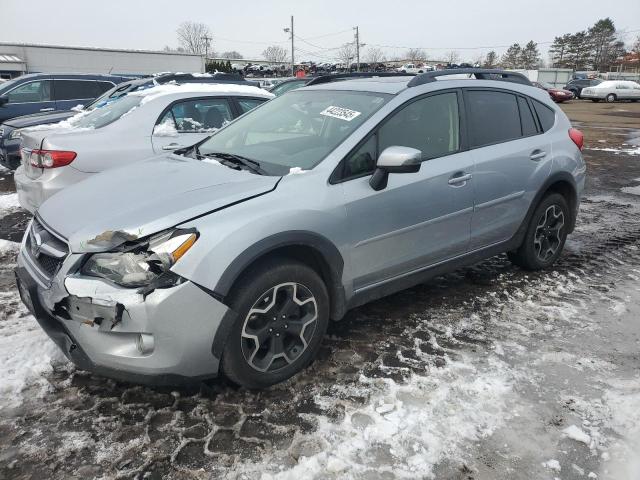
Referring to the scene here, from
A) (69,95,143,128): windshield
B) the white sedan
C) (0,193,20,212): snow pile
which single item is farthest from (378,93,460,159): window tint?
(0,193,20,212): snow pile

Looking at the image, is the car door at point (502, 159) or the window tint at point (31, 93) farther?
the window tint at point (31, 93)

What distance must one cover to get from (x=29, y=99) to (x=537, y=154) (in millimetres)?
10308

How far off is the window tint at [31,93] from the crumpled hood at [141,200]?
345 inches

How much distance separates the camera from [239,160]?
3305mm

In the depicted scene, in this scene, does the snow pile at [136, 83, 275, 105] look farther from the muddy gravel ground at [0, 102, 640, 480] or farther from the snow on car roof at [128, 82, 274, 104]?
the muddy gravel ground at [0, 102, 640, 480]

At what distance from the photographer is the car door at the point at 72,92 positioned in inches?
422

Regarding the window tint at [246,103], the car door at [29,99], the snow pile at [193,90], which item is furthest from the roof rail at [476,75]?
the car door at [29,99]

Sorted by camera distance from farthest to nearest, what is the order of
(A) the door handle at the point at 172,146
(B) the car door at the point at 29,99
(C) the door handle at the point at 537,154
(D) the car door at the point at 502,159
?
(B) the car door at the point at 29,99 < (A) the door handle at the point at 172,146 < (C) the door handle at the point at 537,154 < (D) the car door at the point at 502,159

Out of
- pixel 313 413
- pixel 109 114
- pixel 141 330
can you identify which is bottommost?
pixel 313 413

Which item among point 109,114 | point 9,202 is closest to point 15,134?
point 9,202

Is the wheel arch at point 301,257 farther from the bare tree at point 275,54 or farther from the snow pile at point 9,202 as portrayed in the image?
the bare tree at point 275,54

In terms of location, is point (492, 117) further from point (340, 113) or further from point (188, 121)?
point (188, 121)

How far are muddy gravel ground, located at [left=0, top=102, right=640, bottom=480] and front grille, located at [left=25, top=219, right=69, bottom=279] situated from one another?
2.25 ft

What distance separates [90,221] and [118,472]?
1246mm
